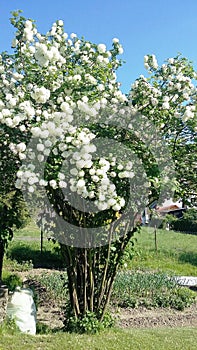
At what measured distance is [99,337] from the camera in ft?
14.5

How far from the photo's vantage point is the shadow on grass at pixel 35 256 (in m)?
10.1

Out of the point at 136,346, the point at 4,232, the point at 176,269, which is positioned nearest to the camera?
the point at 136,346

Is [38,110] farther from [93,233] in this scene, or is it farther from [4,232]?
[4,232]

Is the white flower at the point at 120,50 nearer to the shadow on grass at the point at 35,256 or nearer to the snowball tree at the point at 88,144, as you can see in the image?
the snowball tree at the point at 88,144

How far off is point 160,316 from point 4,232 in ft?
8.40

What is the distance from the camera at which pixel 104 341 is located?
13.9 feet

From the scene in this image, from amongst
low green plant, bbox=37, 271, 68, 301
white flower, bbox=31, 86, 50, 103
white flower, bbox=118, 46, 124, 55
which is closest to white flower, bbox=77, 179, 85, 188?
white flower, bbox=31, 86, 50, 103

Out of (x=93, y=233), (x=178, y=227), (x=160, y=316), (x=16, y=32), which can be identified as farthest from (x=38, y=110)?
(x=178, y=227)

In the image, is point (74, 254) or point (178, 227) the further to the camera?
point (178, 227)

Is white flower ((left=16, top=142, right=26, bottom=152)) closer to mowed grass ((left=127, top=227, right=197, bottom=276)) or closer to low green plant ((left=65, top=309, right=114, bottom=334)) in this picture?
low green plant ((left=65, top=309, right=114, bottom=334))

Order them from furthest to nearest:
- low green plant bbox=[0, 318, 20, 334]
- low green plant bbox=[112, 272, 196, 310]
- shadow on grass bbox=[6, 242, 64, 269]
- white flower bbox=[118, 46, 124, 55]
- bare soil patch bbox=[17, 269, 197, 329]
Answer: shadow on grass bbox=[6, 242, 64, 269] → low green plant bbox=[112, 272, 196, 310] → bare soil patch bbox=[17, 269, 197, 329] → white flower bbox=[118, 46, 124, 55] → low green plant bbox=[0, 318, 20, 334]

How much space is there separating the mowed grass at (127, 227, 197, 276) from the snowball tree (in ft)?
12.2

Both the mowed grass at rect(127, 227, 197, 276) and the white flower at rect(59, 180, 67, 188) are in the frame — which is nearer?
the white flower at rect(59, 180, 67, 188)

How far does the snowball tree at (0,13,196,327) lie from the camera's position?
13.8 feet
